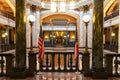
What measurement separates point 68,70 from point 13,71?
2354mm

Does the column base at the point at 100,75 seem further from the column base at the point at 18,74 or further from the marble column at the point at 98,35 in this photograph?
the column base at the point at 18,74

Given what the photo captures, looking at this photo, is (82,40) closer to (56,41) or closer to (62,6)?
(62,6)

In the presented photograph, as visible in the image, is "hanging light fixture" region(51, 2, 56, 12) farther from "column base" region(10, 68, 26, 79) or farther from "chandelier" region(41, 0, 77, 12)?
"column base" region(10, 68, 26, 79)

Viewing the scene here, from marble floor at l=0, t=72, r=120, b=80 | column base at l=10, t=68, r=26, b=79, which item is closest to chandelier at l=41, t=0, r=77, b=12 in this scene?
marble floor at l=0, t=72, r=120, b=80

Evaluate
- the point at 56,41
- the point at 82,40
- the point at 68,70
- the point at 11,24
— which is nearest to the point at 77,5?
the point at 82,40

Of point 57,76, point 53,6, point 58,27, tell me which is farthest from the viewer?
point 58,27

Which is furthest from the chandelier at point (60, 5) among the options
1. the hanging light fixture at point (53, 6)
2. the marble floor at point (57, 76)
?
the marble floor at point (57, 76)

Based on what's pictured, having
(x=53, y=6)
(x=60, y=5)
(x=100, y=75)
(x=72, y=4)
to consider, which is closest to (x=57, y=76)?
(x=100, y=75)

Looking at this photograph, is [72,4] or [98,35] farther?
[72,4]

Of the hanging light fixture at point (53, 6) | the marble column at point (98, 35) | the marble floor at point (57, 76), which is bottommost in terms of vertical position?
the marble floor at point (57, 76)

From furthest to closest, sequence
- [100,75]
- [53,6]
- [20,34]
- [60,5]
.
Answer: [53,6] < [60,5] < [20,34] < [100,75]

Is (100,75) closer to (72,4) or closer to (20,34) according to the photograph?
(20,34)

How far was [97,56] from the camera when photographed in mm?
8336

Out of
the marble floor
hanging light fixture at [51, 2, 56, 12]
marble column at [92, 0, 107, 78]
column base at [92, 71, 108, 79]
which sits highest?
hanging light fixture at [51, 2, 56, 12]
